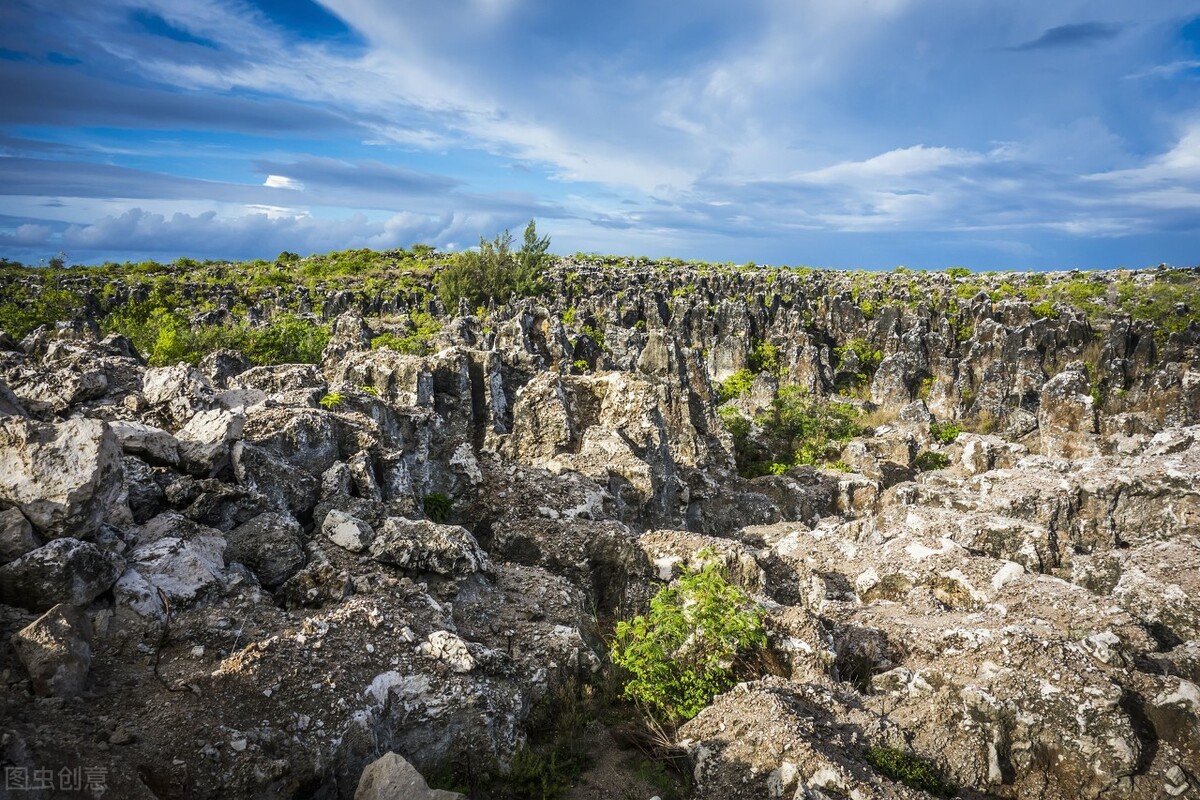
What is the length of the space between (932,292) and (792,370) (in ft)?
116

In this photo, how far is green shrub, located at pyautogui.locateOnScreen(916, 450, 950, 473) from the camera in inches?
1112

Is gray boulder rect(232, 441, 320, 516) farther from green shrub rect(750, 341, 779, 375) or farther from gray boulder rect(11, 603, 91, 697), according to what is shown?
green shrub rect(750, 341, 779, 375)

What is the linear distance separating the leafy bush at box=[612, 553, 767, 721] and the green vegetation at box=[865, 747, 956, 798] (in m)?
1.84

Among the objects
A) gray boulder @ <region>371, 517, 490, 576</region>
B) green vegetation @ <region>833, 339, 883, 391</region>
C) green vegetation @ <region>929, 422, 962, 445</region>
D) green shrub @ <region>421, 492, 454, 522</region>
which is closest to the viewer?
gray boulder @ <region>371, 517, 490, 576</region>

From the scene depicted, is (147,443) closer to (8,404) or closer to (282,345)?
(8,404)

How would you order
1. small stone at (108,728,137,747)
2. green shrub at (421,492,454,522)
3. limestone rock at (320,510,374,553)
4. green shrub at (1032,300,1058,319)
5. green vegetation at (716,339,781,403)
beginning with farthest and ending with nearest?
green shrub at (1032,300,1058,319), green vegetation at (716,339,781,403), green shrub at (421,492,454,522), limestone rock at (320,510,374,553), small stone at (108,728,137,747)

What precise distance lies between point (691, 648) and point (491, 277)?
6218cm

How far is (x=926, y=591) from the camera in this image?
38.1 ft

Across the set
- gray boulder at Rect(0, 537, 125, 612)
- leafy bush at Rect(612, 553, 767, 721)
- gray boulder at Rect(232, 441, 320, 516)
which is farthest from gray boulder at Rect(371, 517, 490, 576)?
gray boulder at Rect(0, 537, 125, 612)

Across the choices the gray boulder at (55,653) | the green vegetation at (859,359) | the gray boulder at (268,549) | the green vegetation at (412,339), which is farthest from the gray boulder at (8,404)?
the green vegetation at (859,359)

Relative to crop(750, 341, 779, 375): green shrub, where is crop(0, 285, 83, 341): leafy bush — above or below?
above

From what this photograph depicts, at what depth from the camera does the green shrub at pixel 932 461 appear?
2823 cm

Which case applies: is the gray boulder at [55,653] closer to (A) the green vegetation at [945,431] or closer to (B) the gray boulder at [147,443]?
(B) the gray boulder at [147,443]

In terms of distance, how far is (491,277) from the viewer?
221 feet
